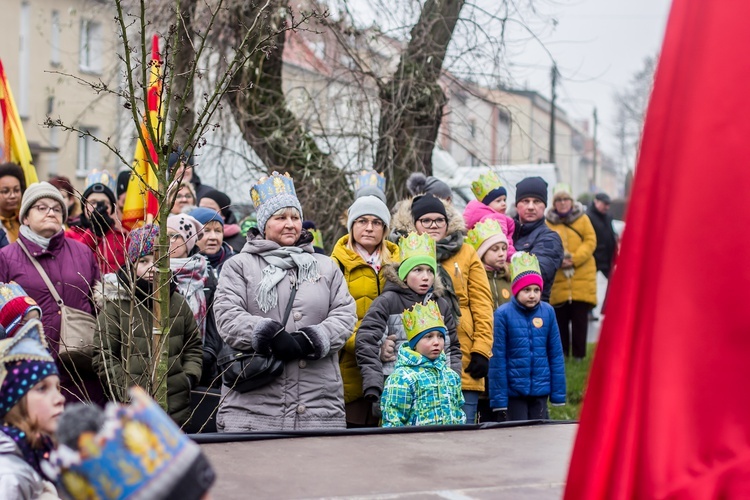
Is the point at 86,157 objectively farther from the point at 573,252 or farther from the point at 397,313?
the point at 397,313

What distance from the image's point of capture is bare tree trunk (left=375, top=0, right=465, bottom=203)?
10.0 m

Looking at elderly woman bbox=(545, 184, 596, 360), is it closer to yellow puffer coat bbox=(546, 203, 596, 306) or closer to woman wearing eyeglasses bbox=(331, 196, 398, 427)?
yellow puffer coat bbox=(546, 203, 596, 306)

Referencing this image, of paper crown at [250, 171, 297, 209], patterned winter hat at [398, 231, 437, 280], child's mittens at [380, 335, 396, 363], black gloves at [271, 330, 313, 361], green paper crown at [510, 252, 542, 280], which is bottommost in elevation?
child's mittens at [380, 335, 396, 363]

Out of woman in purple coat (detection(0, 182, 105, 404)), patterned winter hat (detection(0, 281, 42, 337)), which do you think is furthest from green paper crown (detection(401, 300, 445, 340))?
patterned winter hat (detection(0, 281, 42, 337))

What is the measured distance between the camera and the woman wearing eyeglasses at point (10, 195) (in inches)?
285

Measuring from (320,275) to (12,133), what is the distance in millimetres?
3557

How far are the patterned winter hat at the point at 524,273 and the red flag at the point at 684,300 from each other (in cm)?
482

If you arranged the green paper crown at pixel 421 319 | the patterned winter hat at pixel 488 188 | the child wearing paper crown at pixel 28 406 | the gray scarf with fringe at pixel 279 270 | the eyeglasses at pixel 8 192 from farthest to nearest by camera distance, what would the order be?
the patterned winter hat at pixel 488 188 → the eyeglasses at pixel 8 192 → the green paper crown at pixel 421 319 → the gray scarf with fringe at pixel 279 270 → the child wearing paper crown at pixel 28 406

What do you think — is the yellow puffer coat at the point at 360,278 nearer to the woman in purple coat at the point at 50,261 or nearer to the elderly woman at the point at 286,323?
the elderly woman at the point at 286,323

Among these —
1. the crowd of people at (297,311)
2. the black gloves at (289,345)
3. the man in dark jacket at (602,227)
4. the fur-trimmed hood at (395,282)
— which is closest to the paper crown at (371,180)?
the crowd of people at (297,311)

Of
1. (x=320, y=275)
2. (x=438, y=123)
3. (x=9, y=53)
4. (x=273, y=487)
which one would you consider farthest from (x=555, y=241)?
(x=9, y=53)

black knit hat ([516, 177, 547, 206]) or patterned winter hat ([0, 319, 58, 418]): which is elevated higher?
black knit hat ([516, 177, 547, 206])

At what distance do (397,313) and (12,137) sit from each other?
12.0 ft

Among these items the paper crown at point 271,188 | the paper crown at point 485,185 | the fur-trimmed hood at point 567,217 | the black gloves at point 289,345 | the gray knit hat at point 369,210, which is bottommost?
the black gloves at point 289,345
